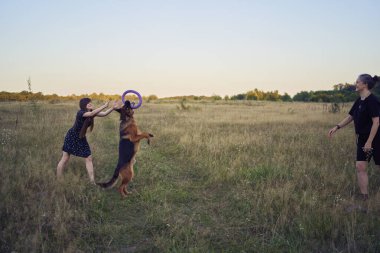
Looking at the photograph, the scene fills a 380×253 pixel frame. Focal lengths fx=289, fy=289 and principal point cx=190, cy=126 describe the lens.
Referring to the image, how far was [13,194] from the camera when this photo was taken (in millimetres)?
4867

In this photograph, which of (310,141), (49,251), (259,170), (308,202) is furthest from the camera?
(310,141)

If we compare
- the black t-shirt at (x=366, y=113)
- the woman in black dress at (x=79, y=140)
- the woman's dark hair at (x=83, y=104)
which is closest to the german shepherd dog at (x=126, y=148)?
the woman in black dress at (x=79, y=140)

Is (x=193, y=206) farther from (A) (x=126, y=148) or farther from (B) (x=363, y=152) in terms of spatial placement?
(B) (x=363, y=152)

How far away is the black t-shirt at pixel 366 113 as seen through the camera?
16.0 feet

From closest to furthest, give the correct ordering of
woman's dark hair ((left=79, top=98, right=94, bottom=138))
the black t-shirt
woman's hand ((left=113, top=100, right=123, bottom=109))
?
the black t-shirt
woman's hand ((left=113, top=100, right=123, bottom=109))
woman's dark hair ((left=79, top=98, right=94, bottom=138))

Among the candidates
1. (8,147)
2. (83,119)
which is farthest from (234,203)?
(8,147)

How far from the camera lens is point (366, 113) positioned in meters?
4.99

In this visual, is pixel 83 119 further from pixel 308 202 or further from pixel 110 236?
pixel 308 202

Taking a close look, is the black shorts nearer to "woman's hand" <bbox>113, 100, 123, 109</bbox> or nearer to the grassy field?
the grassy field

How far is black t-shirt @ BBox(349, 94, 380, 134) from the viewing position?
487 centimetres

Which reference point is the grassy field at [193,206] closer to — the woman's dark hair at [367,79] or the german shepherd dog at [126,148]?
the german shepherd dog at [126,148]

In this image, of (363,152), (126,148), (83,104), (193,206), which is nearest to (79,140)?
(83,104)

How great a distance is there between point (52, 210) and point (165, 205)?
68.0 inches

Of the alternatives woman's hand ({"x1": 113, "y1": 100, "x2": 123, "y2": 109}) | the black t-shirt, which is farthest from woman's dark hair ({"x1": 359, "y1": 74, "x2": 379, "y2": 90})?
woman's hand ({"x1": 113, "y1": 100, "x2": 123, "y2": 109})
